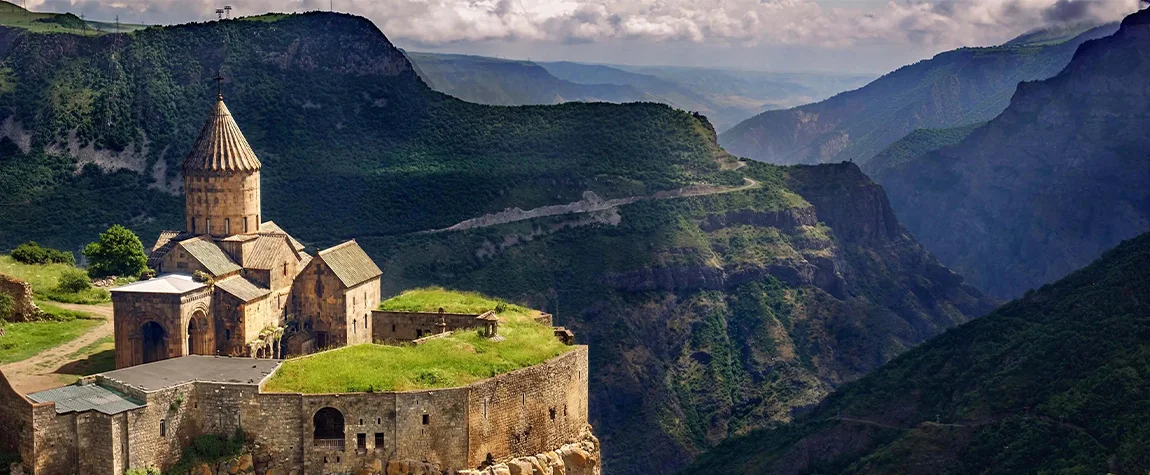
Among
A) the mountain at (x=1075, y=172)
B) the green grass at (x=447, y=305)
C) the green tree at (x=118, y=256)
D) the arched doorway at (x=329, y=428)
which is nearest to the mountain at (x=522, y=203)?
the mountain at (x=1075, y=172)

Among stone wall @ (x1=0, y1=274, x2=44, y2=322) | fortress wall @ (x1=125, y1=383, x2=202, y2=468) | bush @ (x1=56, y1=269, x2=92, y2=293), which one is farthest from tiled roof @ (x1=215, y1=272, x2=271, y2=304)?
fortress wall @ (x1=125, y1=383, x2=202, y2=468)

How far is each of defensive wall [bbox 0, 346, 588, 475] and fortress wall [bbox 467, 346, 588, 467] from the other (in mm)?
59

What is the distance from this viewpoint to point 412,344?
49.9m

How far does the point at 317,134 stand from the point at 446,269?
2442cm

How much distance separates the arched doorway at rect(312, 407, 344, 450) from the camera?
142ft

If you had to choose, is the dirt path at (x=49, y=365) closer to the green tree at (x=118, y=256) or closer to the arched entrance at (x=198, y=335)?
the arched entrance at (x=198, y=335)

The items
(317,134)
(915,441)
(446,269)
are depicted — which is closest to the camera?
(915,441)

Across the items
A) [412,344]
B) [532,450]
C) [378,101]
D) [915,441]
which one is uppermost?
[378,101]

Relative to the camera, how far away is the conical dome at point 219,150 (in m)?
57.4

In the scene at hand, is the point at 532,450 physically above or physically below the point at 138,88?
below

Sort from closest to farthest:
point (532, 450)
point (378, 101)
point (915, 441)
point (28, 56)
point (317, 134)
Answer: point (532, 450) → point (915, 441) → point (28, 56) → point (317, 134) → point (378, 101)

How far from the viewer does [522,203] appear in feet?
427

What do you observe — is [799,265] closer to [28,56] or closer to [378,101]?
[378,101]

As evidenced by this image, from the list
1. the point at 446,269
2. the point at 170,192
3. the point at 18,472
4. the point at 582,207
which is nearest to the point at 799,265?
the point at 582,207
